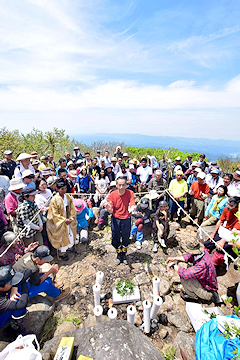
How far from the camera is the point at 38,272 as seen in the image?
3580 millimetres

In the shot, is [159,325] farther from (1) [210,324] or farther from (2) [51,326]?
(2) [51,326]

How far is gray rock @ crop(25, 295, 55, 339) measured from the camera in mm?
3410


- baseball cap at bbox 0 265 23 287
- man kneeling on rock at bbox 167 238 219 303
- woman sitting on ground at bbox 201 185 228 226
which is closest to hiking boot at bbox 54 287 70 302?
baseball cap at bbox 0 265 23 287

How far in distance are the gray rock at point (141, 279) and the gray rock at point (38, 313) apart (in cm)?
196

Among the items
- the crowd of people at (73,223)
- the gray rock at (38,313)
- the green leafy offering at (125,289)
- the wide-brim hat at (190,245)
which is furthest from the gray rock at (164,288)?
the gray rock at (38,313)

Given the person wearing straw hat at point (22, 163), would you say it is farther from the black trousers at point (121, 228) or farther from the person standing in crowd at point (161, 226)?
the person standing in crowd at point (161, 226)

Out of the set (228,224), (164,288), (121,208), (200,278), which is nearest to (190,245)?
(200,278)

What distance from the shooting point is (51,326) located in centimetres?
359

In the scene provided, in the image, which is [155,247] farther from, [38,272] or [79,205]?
[38,272]

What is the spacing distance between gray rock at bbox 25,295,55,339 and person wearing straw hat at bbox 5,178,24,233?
1.75 meters

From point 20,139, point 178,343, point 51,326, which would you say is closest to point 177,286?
point 178,343

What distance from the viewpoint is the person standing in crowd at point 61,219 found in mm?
4961

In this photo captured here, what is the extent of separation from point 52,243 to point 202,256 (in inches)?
154

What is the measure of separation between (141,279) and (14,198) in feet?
12.6
